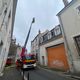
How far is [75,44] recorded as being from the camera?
1015 cm

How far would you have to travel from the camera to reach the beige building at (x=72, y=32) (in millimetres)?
10026

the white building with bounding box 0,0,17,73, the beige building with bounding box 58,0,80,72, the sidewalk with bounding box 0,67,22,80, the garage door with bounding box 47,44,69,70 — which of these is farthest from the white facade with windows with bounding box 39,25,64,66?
the white building with bounding box 0,0,17,73

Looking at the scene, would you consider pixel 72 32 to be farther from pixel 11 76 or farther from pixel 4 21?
pixel 11 76

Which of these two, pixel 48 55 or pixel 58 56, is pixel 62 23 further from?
pixel 48 55

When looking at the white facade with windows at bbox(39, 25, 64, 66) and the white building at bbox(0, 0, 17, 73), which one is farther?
the white facade with windows at bbox(39, 25, 64, 66)

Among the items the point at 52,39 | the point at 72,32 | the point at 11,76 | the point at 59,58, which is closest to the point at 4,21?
the point at 11,76

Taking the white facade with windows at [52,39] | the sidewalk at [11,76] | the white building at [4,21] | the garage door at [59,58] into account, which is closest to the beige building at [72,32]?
the garage door at [59,58]

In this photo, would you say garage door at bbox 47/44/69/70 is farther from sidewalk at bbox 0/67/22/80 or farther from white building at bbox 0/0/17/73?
white building at bbox 0/0/17/73

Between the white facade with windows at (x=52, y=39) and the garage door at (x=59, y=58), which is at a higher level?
→ the white facade with windows at (x=52, y=39)

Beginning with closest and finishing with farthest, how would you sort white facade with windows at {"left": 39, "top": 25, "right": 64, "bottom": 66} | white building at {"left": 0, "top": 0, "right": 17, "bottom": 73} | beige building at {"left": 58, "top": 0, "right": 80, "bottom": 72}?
white building at {"left": 0, "top": 0, "right": 17, "bottom": 73} → beige building at {"left": 58, "top": 0, "right": 80, "bottom": 72} → white facade with windows at {"left": 39, "top": 25, "right": 64, "bottom": 66}

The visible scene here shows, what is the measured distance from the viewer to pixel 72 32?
1059cm

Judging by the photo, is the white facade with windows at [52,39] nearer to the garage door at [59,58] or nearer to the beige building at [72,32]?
the garage door at [59,58]

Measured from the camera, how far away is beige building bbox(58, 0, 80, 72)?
10026 mm

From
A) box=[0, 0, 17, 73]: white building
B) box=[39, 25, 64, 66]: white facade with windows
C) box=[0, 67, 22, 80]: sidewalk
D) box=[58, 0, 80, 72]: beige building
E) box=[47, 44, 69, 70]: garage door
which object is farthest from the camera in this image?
box=[39, 25, 64, 66]: white facade with windows
